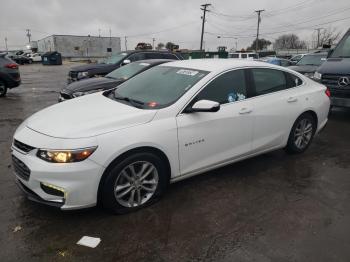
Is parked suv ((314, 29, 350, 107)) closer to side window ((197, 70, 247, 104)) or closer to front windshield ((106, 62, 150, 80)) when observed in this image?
side window ((197, 70, 247, 104))

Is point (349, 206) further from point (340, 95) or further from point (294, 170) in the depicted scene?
point (340, 95)

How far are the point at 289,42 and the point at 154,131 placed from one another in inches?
4083

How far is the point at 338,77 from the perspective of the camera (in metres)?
7.47

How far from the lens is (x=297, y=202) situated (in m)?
3.94

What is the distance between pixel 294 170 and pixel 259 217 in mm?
1616

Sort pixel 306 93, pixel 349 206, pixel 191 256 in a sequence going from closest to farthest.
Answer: pixel 191 256 → pixel 349 206 → pixel 306 93

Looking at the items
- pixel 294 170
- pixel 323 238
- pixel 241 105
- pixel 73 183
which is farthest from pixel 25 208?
pixel 294 170

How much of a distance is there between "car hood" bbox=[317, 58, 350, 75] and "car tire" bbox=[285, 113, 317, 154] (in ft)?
8.65

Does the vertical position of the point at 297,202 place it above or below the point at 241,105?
below

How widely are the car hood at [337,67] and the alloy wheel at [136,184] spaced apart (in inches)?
225

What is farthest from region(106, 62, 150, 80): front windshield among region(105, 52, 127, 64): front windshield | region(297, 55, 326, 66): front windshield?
region(297, 55, 326, 66): front windshield

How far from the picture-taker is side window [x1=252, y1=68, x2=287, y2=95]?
4.66 metres

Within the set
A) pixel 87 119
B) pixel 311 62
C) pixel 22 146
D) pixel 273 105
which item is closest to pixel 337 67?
pixel 273 105

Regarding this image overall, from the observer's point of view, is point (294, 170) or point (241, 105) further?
point (294, 170)
